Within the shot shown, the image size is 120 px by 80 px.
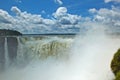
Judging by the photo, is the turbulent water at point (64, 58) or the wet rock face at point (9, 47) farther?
the wet rock face at point (9, 47)

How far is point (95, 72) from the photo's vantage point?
19.4 metres

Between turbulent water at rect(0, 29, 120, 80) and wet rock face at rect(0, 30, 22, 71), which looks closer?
turbulent water at rect(0, 29, 120, 80)

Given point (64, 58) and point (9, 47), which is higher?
point (9, 47)

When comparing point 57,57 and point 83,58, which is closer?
point 83,58

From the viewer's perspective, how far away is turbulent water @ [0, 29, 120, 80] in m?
20.5

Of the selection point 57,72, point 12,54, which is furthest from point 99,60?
point 12,54

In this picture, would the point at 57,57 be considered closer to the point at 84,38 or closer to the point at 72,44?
the point at 72,44

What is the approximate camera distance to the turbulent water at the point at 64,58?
20.5 meters

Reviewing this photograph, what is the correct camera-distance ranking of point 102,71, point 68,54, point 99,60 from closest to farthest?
point 102,71 < point 99,60 < point 68,54

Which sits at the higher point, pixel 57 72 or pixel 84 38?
pixel 84 38

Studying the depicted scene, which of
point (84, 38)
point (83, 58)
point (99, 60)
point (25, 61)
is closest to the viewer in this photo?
point (99, 60)

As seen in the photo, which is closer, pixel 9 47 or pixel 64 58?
pixel 64 58

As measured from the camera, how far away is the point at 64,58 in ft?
96.2

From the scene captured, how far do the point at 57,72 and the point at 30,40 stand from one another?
11343 mm
